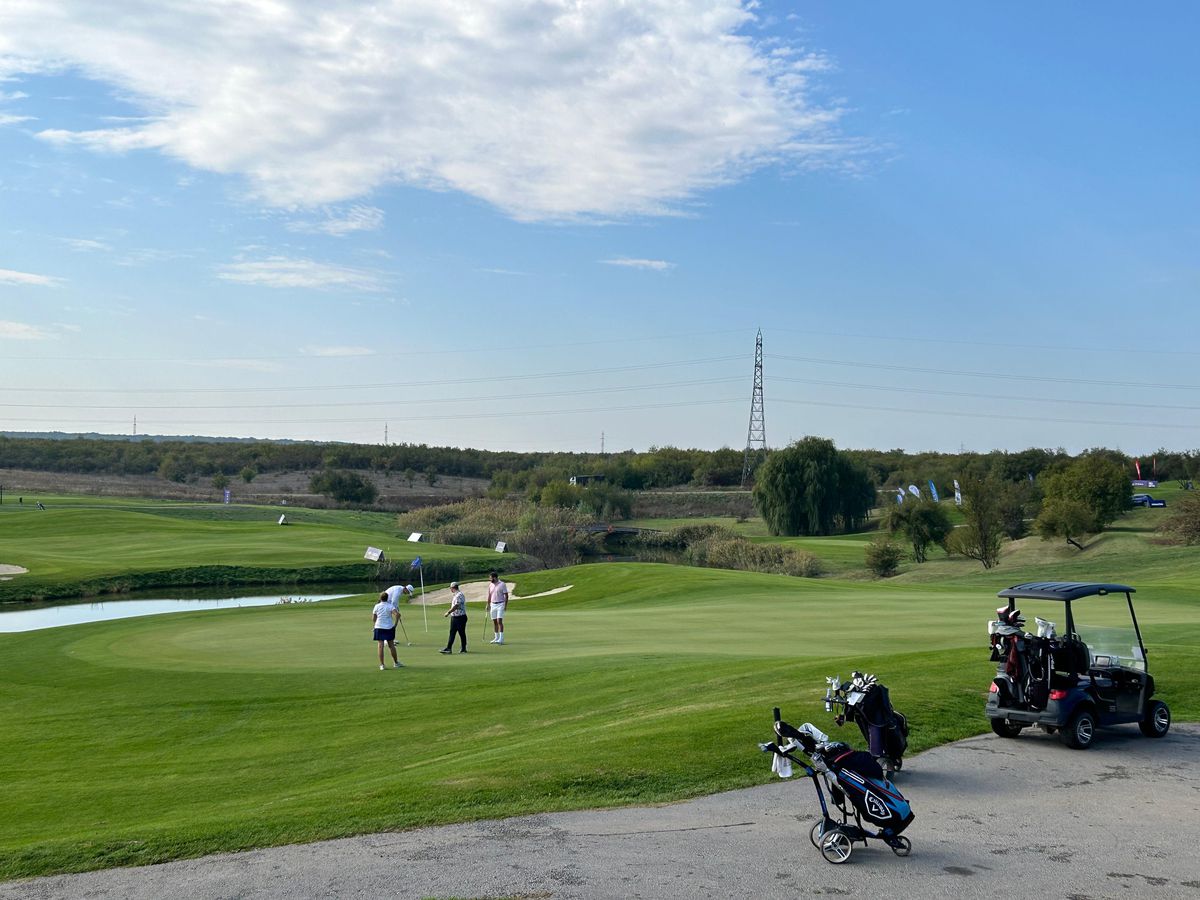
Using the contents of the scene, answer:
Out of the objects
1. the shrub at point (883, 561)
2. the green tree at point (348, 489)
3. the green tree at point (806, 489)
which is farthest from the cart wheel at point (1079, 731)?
the green tree at point (348, 489)

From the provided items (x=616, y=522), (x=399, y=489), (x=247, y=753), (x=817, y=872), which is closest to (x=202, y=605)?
(x=247, y=753)

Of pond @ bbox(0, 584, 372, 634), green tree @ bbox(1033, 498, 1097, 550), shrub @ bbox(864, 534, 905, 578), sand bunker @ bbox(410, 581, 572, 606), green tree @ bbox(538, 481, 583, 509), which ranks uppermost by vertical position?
green tree @ bbox(538, 481, 583, 509)

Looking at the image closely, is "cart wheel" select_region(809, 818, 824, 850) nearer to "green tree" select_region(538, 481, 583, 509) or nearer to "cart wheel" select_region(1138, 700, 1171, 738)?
"cart wheel" select_region(1138, 700, 1171, 738)

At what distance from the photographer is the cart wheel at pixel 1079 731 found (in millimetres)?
13719

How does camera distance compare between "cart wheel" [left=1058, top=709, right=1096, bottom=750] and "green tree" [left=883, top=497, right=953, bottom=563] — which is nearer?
"cart wheel" [left=1058, top=709, right=1096, bottom=750]

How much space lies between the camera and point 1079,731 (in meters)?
13.8

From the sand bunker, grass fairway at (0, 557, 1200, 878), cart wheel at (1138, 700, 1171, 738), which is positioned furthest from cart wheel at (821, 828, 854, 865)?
the sand bunker

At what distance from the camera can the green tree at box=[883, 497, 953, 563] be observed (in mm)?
69375

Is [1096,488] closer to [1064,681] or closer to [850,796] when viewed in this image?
[1064,681]

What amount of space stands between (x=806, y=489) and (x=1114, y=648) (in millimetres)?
73366

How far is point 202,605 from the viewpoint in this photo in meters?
49.0

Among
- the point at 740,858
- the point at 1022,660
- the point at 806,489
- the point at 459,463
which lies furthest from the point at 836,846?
the point at 459,463

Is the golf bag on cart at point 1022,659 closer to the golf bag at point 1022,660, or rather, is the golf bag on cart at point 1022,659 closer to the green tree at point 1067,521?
the golf bag at point 1022,660

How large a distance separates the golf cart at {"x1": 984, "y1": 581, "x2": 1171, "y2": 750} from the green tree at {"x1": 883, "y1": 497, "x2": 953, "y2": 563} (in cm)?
5498
